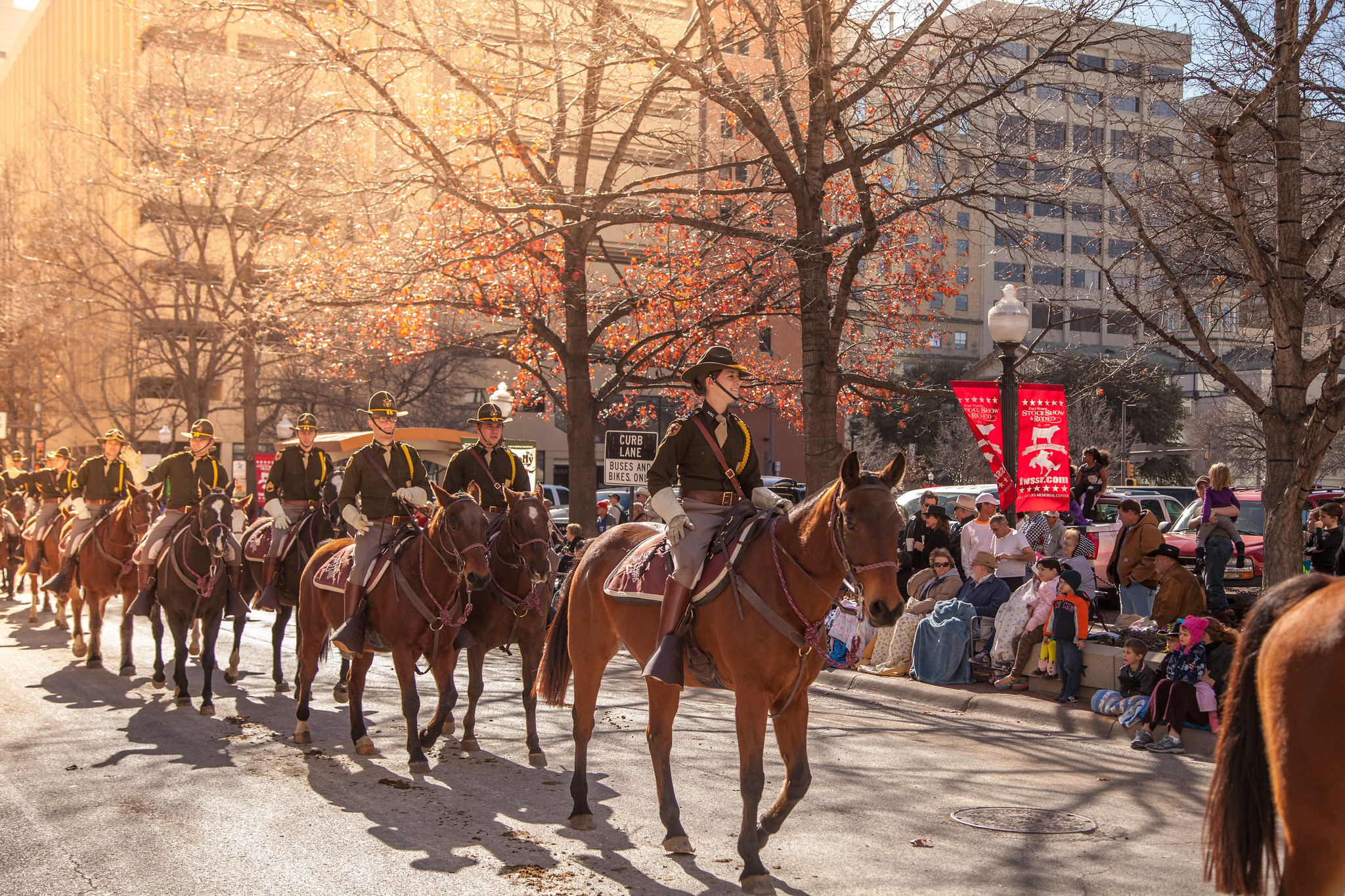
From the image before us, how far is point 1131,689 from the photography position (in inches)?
413

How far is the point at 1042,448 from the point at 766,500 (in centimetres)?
858

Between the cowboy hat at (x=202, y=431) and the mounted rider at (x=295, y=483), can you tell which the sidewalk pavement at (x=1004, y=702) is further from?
the cowboy hat at (x=202, y=431)

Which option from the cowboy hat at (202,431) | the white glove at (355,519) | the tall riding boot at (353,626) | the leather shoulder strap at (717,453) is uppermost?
the cowboy hat at (202,431)

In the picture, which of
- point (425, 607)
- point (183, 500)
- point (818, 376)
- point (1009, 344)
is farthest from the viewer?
point (818, 376)

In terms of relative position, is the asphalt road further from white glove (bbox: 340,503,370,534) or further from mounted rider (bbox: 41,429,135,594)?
mounted rider (bbox: 41,429,135,594)

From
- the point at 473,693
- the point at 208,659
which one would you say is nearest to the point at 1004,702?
the point at 473,693

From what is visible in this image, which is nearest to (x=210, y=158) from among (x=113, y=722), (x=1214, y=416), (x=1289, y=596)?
(x=113, y=722)

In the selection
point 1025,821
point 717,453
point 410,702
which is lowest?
point 1025,821

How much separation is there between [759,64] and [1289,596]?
2270cm

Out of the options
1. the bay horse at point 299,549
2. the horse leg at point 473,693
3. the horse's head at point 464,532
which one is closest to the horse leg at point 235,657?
the bay horse at point 299,549

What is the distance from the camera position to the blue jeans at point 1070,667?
37.7 ft

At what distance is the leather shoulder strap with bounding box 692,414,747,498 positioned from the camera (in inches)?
271

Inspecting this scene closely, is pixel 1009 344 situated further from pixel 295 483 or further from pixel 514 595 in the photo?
pixel 295 483

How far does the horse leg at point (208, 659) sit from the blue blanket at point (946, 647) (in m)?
7.56
